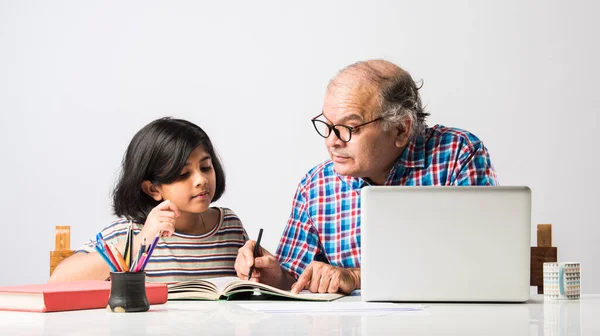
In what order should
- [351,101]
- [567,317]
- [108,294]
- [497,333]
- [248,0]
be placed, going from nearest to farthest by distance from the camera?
[497,333] → [567,317] → [108,294] → [351,101] → [248,0]

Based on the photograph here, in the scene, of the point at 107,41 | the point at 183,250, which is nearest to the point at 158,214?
the point at 183,250

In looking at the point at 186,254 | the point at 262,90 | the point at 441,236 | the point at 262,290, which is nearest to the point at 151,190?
the point at 186,254

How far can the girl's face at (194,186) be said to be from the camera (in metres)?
2.10

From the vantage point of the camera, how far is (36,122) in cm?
372

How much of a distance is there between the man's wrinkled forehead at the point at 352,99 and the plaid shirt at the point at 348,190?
0.18 m

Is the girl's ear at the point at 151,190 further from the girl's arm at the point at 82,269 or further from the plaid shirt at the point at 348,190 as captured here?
the plaid shirt at the point at 348,190

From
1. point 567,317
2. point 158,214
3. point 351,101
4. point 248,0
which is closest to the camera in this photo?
point 567,317

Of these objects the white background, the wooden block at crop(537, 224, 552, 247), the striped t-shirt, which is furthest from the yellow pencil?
the white background

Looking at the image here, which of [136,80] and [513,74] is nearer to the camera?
[513,74]

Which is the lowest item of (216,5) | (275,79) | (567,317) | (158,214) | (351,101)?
(567,317)

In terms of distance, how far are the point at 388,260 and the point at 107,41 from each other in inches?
107

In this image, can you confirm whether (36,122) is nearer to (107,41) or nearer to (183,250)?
(107,41)

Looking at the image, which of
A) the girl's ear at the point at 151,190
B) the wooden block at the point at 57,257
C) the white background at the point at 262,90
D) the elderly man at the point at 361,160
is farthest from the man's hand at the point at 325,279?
the white background at the point at 262,90

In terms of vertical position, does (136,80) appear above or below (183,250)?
above
